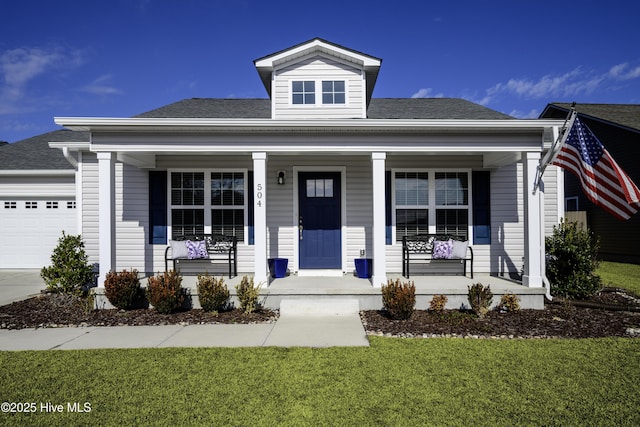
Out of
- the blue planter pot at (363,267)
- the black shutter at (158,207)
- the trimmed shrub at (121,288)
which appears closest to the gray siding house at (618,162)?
the blue planter pot at (363,267)

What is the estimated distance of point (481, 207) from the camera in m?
7.75

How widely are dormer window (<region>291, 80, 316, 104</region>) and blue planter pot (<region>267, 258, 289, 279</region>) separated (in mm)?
3316

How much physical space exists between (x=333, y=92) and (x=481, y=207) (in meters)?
3.88

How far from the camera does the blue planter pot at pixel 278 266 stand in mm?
7145

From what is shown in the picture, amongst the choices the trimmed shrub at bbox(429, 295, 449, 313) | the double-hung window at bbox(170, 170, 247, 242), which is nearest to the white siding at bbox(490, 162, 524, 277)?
the trimmed shrub at bbox(429, 295, 449, 313)

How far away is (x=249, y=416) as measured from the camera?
2.82 m

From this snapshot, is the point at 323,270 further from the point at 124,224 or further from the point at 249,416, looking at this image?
the point at 249,416

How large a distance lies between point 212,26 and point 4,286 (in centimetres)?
840

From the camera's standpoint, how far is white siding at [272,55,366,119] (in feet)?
25.7

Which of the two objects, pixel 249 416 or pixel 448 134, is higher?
pixel 448 134

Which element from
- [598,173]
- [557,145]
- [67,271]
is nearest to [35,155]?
[67,271]

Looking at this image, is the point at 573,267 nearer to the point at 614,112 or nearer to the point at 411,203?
the point at 411,203

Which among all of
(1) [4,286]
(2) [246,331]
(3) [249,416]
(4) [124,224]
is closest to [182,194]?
(4) [124,224]

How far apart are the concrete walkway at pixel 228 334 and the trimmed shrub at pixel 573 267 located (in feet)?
12.3
